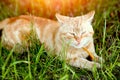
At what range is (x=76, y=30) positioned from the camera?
358 cm

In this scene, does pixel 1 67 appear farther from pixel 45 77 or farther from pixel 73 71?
pixel 73 71

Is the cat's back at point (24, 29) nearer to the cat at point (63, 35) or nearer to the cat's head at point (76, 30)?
the cat at point (63, 35)

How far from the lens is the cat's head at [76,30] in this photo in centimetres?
357

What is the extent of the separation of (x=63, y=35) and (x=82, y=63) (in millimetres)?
327

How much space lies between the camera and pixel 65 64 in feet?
11.4

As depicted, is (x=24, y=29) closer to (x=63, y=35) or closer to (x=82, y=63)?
(x=63, y=35)

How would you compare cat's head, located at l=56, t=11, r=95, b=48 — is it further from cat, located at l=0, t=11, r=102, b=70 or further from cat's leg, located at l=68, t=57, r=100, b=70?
cat's leg, located at l=68, t=57, r=100, b=70

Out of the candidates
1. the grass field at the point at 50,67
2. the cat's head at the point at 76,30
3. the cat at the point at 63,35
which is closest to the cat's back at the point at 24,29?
the cat at the point at 63,35

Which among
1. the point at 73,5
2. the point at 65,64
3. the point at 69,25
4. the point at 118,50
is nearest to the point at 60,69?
the point at 65,64

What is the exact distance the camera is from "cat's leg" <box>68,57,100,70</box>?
364 cm

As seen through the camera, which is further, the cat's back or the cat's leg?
the cat's back

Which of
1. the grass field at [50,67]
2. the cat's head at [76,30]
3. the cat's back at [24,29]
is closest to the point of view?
the grass field at [50,67]

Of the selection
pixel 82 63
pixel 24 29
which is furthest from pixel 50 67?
pixel 24 29

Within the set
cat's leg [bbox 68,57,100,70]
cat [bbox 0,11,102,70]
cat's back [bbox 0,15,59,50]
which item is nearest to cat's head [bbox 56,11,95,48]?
cat [bbox 0,11,102,70]
